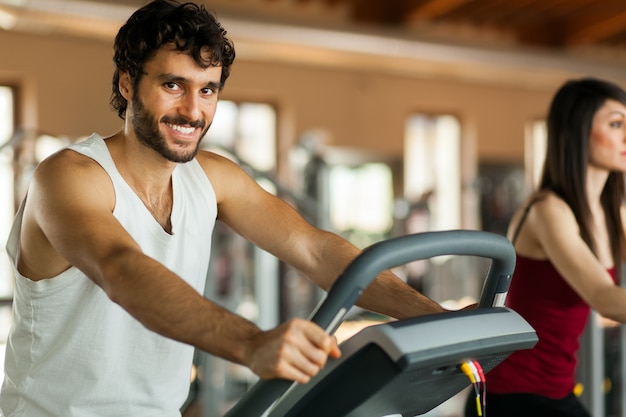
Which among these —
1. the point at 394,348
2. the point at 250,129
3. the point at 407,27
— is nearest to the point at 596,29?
the point at 407,27

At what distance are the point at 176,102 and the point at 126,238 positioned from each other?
283 mm

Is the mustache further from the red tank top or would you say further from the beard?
the red tank top

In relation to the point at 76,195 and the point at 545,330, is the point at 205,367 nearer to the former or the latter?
the point at 545,330

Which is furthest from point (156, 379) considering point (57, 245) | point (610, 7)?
point (610, 7)

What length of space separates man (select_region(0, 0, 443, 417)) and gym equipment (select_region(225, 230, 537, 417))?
213mm

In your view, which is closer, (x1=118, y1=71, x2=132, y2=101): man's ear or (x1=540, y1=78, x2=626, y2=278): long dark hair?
(x1=118, y1=71, x2=132, y2=101): man's ear

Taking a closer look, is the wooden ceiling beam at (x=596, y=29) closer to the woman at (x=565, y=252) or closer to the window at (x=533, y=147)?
the window at (x=533, y=147)

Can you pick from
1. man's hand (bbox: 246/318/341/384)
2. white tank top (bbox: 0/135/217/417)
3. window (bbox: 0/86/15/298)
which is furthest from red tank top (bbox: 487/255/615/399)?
window (bbox: 0/86/15/298)

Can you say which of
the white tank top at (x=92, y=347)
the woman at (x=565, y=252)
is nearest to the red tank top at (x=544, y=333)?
the woman at (x=565, y=252)

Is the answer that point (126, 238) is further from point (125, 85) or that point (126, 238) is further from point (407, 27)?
point (407, 27)

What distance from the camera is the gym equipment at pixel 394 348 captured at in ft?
3.43

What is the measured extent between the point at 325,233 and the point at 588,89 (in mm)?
952

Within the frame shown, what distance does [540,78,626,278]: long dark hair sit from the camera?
2.16 meters

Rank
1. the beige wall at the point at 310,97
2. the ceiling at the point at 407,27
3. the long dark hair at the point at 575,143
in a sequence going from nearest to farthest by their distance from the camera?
the long dark hair at the point at 575,143 < the ceiling at the point at 407,27 < the beige wall at the point at 310,97
